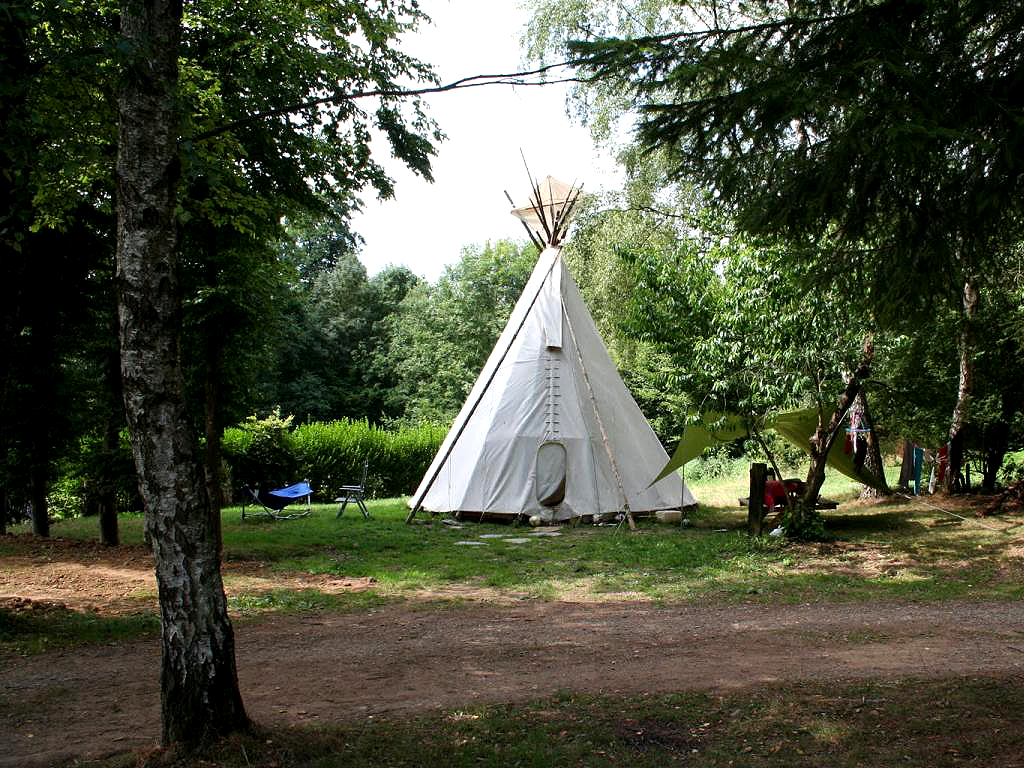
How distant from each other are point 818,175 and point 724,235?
7.03 metres

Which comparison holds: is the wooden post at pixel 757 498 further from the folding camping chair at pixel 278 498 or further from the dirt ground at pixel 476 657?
the folding camping chair at pixel 278 498

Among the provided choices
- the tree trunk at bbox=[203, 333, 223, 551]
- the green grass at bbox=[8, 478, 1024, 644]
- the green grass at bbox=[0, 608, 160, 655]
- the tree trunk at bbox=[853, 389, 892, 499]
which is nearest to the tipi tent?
the green grass at bbox=[8, 478, 1024, 644]

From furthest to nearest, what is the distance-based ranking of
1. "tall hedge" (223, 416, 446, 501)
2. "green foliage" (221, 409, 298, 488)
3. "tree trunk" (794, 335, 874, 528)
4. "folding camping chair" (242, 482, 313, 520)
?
"tall hedge" (223, 416, 446, 501), "green foliage" (221, 409, 298, 488), "folding camping chair" (242, 482, 313, 520), "tree trunk" (794, 335, 874, 528)

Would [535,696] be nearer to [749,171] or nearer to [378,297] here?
[749,171]

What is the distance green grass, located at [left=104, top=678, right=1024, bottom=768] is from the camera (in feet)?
13.7

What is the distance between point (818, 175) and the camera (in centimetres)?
470

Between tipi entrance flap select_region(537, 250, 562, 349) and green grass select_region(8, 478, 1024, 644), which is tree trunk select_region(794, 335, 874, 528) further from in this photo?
tipi entrance flap select_region(537, 250, 562, 349)

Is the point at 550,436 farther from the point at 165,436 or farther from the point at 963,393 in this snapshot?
the point at 165,436

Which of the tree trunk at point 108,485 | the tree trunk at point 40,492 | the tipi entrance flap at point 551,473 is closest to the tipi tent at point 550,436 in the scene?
the tipi entrance flap at point 551,473

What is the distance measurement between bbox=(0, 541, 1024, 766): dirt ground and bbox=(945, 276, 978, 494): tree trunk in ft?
23.3

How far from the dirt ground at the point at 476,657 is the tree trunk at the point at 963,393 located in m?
7.09

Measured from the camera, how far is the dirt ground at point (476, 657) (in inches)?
203

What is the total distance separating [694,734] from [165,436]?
3026mm

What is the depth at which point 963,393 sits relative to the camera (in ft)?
48.2
